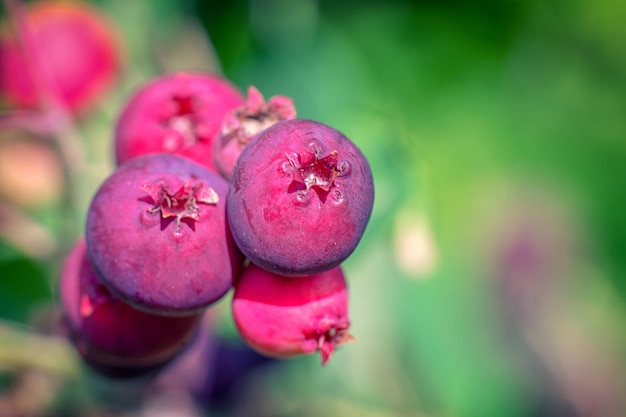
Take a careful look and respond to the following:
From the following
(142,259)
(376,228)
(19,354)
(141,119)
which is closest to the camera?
(142,259)

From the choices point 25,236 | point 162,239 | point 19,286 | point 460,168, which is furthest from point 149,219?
point 460,168

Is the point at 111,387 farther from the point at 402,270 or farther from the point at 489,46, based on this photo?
the point at 489,46

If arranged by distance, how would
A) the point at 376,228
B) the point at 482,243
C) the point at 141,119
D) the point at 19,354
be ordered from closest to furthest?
the point at 141,119 < the point at 19,354 < the point at 376,228 < the point at 482,243

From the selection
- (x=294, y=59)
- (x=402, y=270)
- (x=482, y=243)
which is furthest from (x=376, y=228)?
(x=294, y=59)

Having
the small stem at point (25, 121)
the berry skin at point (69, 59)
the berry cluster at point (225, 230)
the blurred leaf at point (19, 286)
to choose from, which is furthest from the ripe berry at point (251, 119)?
the berry skin at point (69, 59)

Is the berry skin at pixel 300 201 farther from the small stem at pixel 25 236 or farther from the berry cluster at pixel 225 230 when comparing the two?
the small stem at pixel 25 236

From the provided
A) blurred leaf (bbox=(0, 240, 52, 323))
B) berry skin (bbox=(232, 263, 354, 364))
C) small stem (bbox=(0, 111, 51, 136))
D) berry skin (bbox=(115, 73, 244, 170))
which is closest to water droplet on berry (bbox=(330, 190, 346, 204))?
berry skin (bbox=(232, 263, 354, 364))

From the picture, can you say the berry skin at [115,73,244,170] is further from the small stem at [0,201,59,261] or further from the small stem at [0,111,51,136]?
the small stem at [0,201,59,261]
